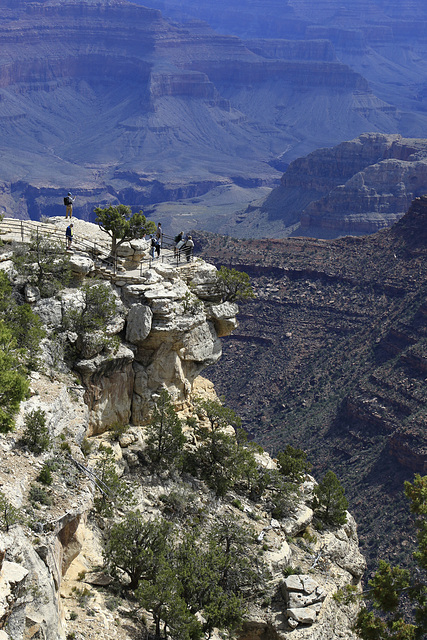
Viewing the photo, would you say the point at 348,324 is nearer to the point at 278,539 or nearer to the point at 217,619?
the point at 278,539

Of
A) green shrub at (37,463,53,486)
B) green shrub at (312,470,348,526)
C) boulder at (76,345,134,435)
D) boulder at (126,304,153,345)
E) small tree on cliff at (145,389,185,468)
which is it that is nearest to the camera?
green shrub at (37,463,53,486)

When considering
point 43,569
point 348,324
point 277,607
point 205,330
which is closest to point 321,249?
point 348,324

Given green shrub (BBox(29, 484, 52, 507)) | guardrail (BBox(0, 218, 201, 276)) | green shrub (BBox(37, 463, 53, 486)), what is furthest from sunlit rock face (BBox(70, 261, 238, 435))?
green shrub (BBox(29, 484, 52, 507))

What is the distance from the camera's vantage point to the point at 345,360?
121312mm

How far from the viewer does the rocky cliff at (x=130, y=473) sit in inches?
1294

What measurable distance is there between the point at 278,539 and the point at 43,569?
18.5 m

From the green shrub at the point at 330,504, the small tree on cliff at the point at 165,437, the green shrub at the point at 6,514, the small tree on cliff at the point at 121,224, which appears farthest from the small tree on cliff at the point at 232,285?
the green shrub at the point at 6,514

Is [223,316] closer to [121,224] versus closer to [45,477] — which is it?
[121,224]

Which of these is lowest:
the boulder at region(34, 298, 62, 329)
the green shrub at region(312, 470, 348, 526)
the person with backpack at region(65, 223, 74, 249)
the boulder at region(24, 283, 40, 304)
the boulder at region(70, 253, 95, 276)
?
the green shrub at region(312, 470, 348, 526)

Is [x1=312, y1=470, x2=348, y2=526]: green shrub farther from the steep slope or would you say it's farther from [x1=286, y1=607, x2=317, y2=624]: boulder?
the steep slope

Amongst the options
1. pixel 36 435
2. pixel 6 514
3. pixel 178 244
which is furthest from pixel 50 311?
pixel 6 514

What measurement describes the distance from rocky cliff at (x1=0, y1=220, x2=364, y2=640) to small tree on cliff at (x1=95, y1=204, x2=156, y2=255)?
3.96ft

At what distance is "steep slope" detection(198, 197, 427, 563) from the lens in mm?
96938

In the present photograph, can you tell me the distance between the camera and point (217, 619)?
3778 cm
